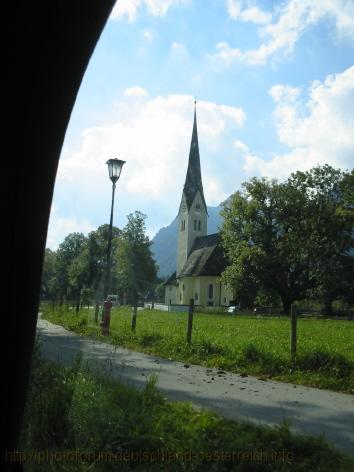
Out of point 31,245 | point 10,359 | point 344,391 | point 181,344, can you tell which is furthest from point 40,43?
point 181,344

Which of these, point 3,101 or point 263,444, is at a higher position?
point 3,101

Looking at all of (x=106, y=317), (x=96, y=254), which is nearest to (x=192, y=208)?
(x=96, y=254)

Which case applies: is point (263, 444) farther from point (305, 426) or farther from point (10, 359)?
point (10, 359)

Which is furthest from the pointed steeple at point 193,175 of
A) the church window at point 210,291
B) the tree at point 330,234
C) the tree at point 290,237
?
the tree at point 330,234

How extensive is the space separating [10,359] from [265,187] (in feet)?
174

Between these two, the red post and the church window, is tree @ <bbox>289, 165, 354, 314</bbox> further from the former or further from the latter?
the red post

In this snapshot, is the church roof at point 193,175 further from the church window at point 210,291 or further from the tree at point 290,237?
the tree at point 290,237

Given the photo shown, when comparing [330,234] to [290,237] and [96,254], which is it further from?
[96,254]

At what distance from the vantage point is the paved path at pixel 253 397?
5773mm

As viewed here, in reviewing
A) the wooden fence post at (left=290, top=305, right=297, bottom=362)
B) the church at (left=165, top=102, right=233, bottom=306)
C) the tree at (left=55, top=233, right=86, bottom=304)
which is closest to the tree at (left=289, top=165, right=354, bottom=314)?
the church at (left=165, top=102, right=233, bottom=306)

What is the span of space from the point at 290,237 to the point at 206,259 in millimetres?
25788

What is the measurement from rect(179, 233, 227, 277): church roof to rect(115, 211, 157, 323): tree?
8.32m

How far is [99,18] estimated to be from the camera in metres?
1.59

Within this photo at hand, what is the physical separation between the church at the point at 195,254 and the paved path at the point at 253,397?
201 ft
